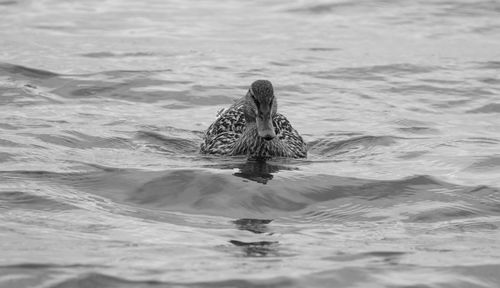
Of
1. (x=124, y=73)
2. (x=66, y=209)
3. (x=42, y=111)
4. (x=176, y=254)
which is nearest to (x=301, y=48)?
(x=124, y=73)

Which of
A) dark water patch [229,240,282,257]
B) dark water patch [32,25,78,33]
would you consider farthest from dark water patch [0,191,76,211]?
dark water patch [32,25,78,33]

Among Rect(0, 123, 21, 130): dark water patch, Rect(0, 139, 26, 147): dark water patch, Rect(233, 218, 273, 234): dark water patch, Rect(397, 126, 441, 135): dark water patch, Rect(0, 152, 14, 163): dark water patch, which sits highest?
Rect(0, 123, 21, 130): dark water patch

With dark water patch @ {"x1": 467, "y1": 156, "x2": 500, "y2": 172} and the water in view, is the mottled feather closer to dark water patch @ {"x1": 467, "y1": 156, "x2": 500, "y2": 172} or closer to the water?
the water

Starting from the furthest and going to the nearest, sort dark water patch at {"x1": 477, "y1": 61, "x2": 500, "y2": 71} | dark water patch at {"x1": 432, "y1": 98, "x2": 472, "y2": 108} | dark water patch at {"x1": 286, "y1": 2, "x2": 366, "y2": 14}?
dark water patch at {"x1": 286, "y1": 2, "x2": 366, "y2": 14}, dark water patch at {"x1": 477, "y1": 61, "x2": 500, "y2": 71}, dark water patch at {"x1": 432, "y1": 98, "x2": 472, "y2": 108}

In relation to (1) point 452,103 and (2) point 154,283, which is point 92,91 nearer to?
(1) point 452,103

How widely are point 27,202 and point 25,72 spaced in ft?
22.5

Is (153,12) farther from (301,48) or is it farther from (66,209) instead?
(66,209)

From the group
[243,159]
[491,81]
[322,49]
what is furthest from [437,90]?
[243,159]

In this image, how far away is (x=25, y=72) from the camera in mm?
16594

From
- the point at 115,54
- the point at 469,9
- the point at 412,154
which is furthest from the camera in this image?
the point at 469,9

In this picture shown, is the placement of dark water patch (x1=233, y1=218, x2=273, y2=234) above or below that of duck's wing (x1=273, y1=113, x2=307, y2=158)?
below

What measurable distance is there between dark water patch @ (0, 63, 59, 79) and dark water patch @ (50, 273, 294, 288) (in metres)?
8.94

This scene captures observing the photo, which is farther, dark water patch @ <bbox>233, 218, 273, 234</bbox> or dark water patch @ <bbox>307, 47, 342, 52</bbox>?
dark water patch @ <bbox>307, 47, 342, 52</bbox>

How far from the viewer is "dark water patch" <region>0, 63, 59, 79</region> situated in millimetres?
16453
